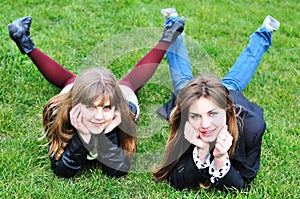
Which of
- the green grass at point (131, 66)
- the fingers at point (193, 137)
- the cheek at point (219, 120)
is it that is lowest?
the green grass at point (131, 66)

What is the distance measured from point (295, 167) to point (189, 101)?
980mm

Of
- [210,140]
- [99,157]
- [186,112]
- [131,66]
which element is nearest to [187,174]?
[210,140]

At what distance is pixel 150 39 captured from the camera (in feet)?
15.1

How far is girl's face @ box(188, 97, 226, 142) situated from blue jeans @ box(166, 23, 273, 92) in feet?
3.56

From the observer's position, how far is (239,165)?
2.92 meters

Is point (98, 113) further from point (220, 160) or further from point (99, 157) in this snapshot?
point (220, 160)

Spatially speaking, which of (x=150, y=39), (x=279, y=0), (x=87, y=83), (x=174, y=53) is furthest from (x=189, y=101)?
(x=279, y=0)

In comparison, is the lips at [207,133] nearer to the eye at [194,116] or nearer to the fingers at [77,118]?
the eye at [194,116]

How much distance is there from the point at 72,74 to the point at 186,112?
133cm

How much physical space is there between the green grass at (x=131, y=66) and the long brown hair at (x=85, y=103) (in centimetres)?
18

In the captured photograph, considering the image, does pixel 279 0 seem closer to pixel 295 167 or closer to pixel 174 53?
pixel 174 53

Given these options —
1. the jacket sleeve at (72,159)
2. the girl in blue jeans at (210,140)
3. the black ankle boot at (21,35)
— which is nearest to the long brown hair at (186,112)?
the girl in blue jeans at (210,140)

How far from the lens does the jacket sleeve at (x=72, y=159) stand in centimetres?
294

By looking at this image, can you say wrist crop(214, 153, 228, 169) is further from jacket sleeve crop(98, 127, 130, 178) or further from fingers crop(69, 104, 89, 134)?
fingers crop(69, 104, 89, 134)
